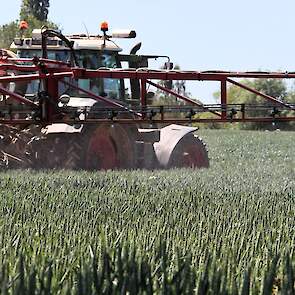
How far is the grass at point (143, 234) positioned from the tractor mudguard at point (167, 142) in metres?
2.10

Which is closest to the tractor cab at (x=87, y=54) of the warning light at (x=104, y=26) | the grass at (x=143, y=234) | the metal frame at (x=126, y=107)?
the warning light at (x=104, y=26)

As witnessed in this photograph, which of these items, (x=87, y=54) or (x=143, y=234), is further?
(x=87, y=54)

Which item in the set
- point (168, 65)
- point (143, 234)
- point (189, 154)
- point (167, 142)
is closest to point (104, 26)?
point (168, 65)

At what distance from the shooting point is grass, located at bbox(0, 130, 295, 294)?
3.42m

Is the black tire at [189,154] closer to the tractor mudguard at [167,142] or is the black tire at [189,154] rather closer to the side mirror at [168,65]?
the tractor mudguard at [167,142]

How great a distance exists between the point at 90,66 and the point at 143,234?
6.28 m

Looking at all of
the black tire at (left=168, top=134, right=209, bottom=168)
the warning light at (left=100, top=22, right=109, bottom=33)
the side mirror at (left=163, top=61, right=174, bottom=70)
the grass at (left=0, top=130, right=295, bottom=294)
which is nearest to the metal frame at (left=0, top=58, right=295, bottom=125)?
the grass at (left=0, top=130, right=295, bottom=294)

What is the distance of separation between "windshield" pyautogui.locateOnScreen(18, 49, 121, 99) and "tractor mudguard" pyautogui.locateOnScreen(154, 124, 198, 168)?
1.11m

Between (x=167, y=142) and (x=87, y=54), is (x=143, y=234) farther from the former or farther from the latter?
(x=167, y=142)

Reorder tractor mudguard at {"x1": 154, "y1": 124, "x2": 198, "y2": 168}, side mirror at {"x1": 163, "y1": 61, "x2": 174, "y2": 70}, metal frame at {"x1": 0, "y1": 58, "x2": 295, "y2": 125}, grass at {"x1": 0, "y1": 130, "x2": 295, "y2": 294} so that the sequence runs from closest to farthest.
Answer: grass at {"x1": 0, "y1": 130, "x2": 295, "y2": 294} < metal frame at {"x1": 0, "y1": 58, "x2": 295, "y2": 125} < side mirror at {"x1": 163, "y1": 61, "x2": 174, "y2": 70} < tractor mudguard at {"x1": 154, "y1": 124, "x2": 198, "y2": 168}

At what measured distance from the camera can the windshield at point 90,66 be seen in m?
10.4

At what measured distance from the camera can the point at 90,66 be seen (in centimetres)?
1066

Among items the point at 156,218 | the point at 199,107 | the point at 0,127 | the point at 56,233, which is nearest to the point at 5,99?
the point at 0,127

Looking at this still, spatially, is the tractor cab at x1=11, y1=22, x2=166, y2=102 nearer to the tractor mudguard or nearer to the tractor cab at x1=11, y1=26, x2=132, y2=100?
the tractor cab at x1=11, y1=26, x2=132, y2=100
